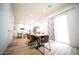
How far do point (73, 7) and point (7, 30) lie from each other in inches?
62.3

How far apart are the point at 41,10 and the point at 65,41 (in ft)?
2.96

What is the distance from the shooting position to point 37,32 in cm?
229

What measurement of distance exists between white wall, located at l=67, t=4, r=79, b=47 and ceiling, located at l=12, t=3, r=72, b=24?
0.86 feet

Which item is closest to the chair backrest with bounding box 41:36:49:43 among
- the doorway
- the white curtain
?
the white curtain

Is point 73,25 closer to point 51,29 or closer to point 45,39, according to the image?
point 51,29

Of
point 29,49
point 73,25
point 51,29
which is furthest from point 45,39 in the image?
point 73,25

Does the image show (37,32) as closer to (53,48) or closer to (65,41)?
(53,48)

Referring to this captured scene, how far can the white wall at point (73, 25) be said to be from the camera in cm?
226

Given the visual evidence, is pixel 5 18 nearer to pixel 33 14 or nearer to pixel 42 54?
pixel 33 14

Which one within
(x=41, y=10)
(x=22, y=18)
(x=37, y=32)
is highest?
(x=41, y=10)

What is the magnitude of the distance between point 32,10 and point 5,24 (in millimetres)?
694

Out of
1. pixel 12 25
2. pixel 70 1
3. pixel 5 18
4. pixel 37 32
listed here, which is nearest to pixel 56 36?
pixel 37 32

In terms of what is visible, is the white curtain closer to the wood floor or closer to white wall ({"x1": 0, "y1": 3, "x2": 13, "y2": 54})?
the wood floor
